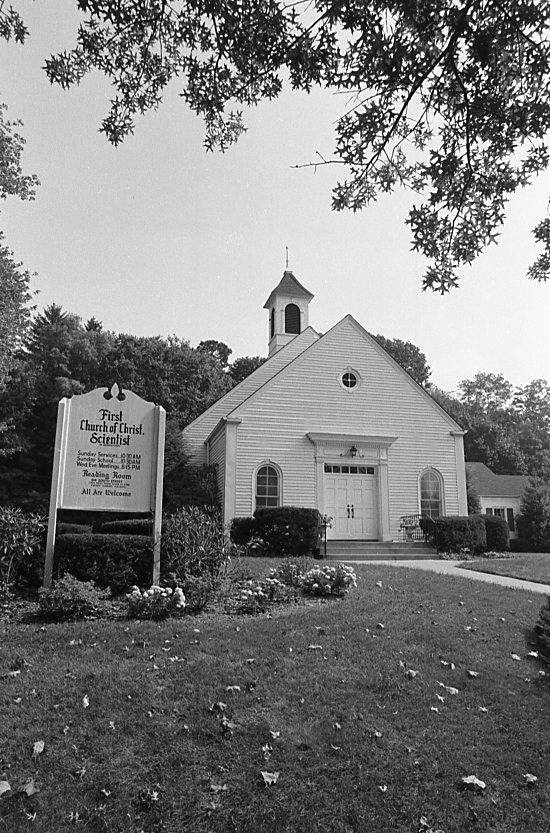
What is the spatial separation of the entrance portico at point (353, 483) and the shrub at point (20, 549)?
11521 mm

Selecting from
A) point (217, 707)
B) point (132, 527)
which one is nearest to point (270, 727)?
point (217, 707)

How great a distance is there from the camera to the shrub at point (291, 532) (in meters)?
15.4

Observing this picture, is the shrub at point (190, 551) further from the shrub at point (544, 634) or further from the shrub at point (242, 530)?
the shrub at point (242, 530)

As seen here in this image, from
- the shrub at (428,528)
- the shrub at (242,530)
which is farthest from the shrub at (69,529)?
the shrub at (428,528)

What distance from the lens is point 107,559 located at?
8297 millimetres

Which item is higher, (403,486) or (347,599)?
(403,486)

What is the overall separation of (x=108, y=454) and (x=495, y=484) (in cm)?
2850

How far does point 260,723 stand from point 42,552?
5.17m

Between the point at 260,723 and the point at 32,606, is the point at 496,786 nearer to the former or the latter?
the point at 260,723

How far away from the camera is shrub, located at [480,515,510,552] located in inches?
748

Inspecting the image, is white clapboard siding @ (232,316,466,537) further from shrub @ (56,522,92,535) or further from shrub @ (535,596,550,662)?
shrub @ (535,596,550,662)

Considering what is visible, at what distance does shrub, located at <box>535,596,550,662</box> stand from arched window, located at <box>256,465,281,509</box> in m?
11.9

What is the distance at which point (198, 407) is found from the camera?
36094 mm

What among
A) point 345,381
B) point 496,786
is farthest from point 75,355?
point 496,786
